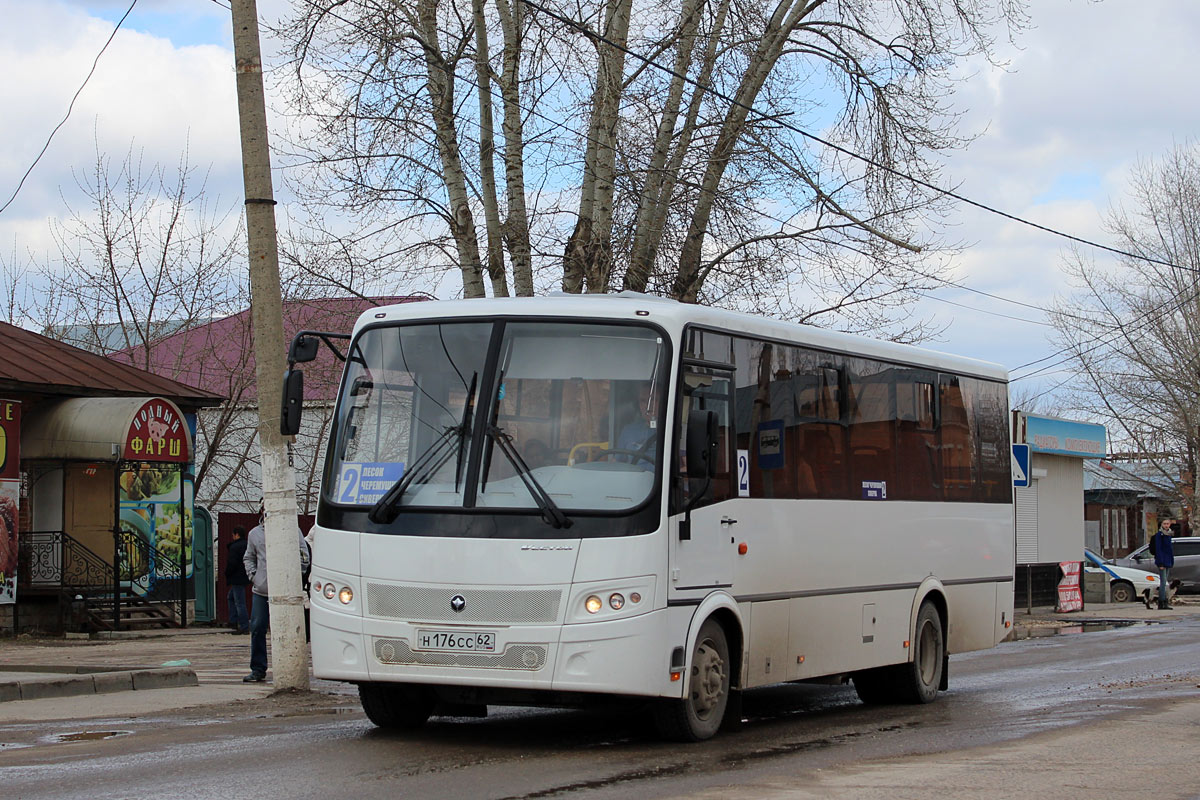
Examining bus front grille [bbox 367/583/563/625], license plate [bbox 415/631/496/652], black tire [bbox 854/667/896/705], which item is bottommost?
black tire [bbox 854/667/896/705]

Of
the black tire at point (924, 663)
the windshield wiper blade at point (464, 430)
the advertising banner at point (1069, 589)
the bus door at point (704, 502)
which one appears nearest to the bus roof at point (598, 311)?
the bus door at point (704, 502)

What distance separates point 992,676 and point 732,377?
7842mm

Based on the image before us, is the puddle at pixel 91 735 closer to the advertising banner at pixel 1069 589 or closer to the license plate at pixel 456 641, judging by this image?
the license plate at pixel 456 641

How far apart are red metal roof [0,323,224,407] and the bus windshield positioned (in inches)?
558

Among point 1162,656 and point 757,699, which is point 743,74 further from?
point 757,699

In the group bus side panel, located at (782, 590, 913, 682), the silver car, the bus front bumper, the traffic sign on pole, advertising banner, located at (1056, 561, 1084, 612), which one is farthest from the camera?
the silver car

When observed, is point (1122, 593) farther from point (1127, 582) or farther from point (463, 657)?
point (463, 657)

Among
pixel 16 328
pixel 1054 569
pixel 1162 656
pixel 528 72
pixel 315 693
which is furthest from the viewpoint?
pixel 1054 569

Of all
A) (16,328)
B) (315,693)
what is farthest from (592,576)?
(16,328)

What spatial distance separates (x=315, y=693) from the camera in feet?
44.9

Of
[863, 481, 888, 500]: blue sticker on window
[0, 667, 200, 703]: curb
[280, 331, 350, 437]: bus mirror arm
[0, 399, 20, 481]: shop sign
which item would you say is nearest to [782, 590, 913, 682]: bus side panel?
[863, 481, 888, 500]: blue sticker on window

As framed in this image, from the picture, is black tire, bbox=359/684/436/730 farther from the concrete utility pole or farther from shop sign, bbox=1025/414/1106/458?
shop sign, bbox=1025/414/1106/458

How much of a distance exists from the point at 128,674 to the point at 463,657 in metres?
6.28

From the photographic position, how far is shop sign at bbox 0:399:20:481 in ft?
73.8
